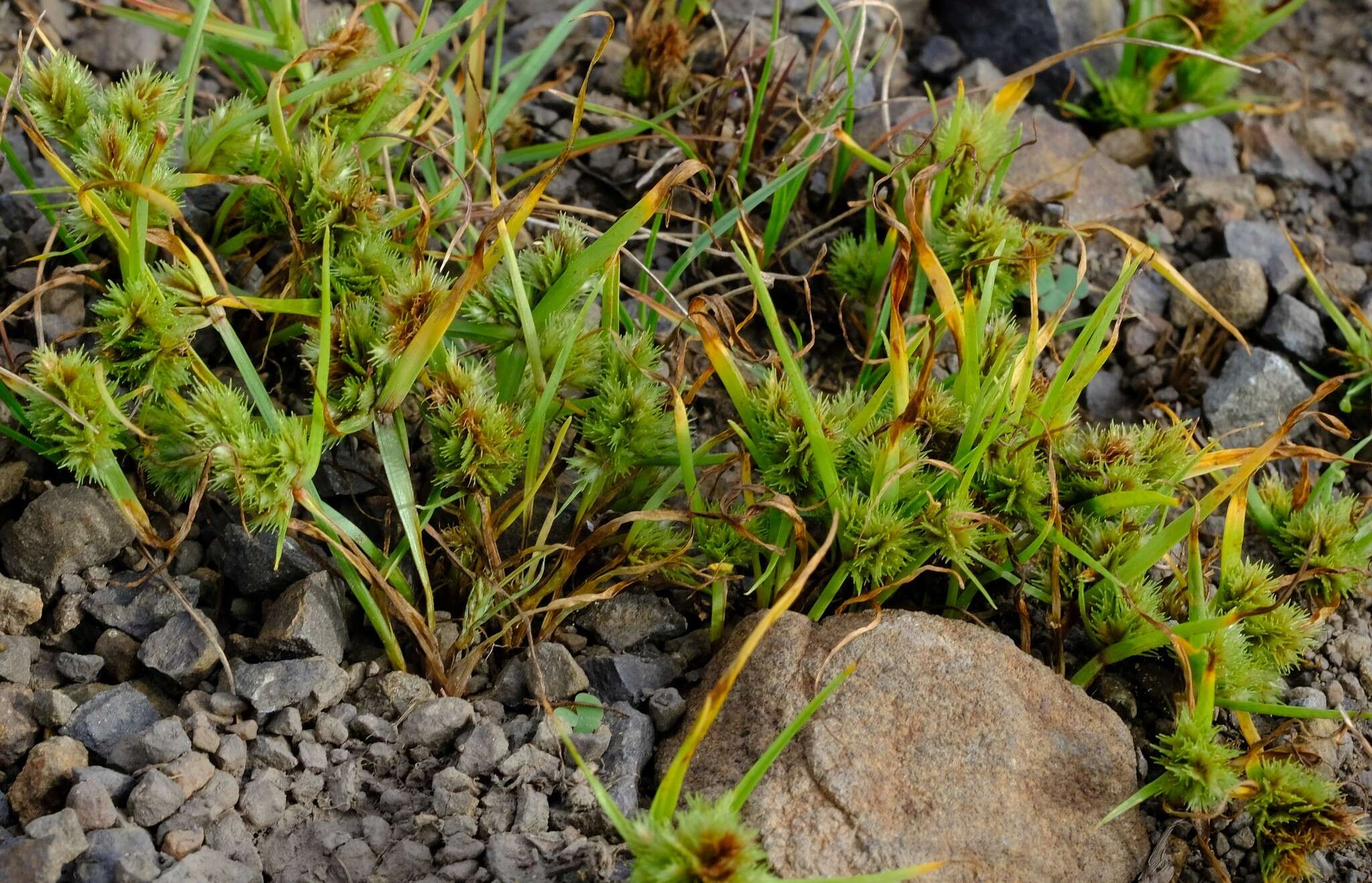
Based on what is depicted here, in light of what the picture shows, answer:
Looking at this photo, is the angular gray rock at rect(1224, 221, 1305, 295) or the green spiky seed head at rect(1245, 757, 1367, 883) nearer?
the green spiky seed head at rect(1245, 757, 1367, 883)

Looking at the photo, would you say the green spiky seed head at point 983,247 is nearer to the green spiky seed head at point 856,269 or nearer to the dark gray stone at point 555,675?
the green spiky seed head at point 856,269

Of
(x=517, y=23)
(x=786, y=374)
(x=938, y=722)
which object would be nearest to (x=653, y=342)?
(x=786, y=374)

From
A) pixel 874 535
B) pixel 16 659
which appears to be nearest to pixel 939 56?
pixel 874 535

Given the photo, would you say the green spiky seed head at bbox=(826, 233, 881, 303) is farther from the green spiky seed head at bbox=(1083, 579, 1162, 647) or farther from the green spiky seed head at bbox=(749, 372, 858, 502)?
the green spiky seed head at bbox=(1083, 579, 1162, 647)

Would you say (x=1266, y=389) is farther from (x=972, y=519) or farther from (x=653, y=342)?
(x=653, y=342)

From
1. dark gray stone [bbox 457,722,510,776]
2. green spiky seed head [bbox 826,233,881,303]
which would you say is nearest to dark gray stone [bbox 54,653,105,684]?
dark gray stone [bbox 457,722,510,776]

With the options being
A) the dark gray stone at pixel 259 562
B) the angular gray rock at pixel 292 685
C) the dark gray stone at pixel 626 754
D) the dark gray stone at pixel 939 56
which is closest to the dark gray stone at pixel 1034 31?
the dark gray stone at pixel 939 56

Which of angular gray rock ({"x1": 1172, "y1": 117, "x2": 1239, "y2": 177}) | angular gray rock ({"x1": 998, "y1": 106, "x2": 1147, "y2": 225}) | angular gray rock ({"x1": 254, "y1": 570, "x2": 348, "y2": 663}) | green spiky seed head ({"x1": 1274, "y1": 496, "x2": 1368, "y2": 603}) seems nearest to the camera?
angular gray rock ({"x1": 254, "y1": 570, "x2": 348, "y2": 663})
